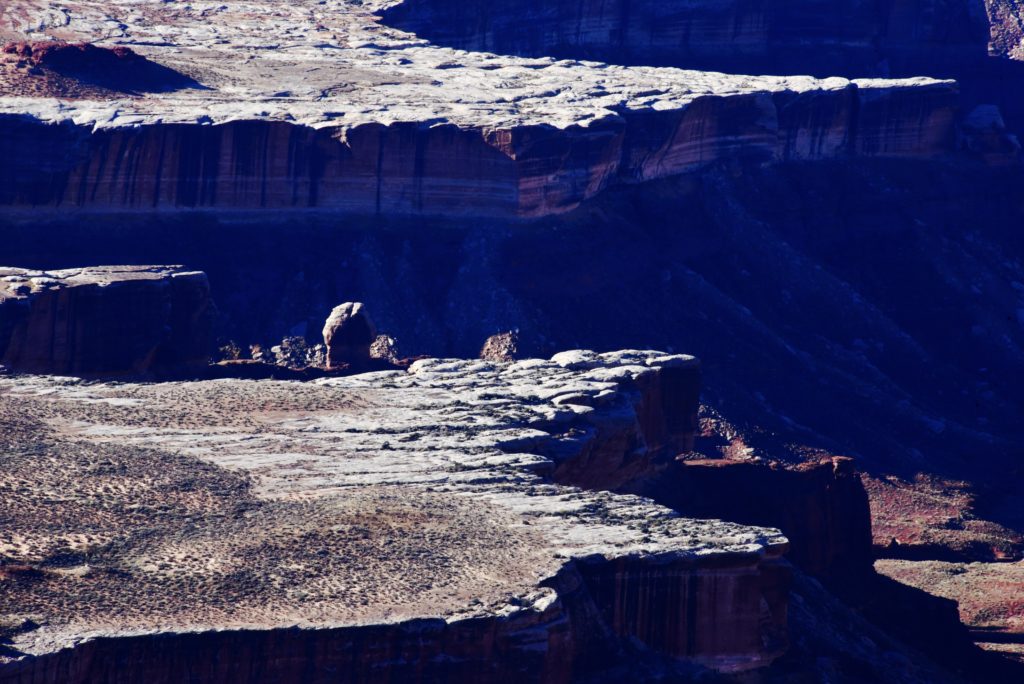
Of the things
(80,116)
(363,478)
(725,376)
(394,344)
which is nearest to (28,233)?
(80,116)

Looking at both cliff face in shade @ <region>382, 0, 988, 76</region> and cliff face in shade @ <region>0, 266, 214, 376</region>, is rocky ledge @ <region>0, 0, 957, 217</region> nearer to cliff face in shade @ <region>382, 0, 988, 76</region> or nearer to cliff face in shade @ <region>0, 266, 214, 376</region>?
cliff face in shade @ <region>382, 0, 988, 76</region>

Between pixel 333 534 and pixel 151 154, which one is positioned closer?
pixel 333 534

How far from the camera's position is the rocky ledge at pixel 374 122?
62156 mm

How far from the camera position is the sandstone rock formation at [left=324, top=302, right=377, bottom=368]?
53.3 metres

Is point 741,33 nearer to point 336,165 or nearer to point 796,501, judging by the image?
point 336,165

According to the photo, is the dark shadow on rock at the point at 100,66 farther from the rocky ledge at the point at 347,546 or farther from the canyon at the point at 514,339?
the rocky ledge at the point at 347,546


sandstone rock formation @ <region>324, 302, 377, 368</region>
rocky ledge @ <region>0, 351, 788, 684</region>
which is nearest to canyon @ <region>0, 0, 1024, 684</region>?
rocky ledge @ <region>0, 351, 788, 684</region>

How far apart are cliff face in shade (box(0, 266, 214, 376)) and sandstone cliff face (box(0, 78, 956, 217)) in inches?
381

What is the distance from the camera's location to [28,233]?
2395 inches

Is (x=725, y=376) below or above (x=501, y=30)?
below

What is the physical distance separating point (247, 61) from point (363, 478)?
1499 inches

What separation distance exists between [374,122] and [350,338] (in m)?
12.2

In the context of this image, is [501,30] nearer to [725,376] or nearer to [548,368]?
[725,376]

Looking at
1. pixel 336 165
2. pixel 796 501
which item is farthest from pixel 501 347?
pixel 796 501
